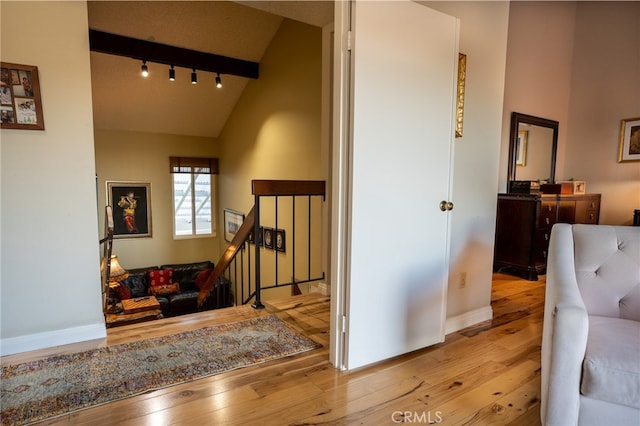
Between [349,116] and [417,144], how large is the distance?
0.46 meters

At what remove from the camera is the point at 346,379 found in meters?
1.88

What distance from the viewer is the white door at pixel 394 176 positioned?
73.0 inches

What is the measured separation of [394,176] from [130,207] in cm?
651

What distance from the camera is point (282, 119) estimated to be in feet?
17.5

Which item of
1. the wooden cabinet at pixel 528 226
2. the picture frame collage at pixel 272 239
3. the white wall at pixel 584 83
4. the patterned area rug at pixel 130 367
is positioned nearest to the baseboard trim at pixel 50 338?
the patterned area rug at pixel 130 367

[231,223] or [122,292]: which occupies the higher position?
[231,223]

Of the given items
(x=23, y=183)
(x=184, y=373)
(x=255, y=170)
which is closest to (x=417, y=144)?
(x=184, y=373)

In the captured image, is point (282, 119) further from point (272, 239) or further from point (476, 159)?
point (476, 159)

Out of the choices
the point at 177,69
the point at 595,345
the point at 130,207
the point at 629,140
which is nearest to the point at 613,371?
the point at 595,345

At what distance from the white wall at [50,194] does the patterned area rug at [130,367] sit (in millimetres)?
297

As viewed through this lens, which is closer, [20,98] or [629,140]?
[20,98]


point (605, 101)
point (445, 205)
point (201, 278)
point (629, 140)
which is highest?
point (605, 101)

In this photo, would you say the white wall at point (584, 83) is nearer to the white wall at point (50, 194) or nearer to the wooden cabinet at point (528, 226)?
the wooden cabinet at point (528, 226)

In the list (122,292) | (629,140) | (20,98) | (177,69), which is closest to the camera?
(20,98)
